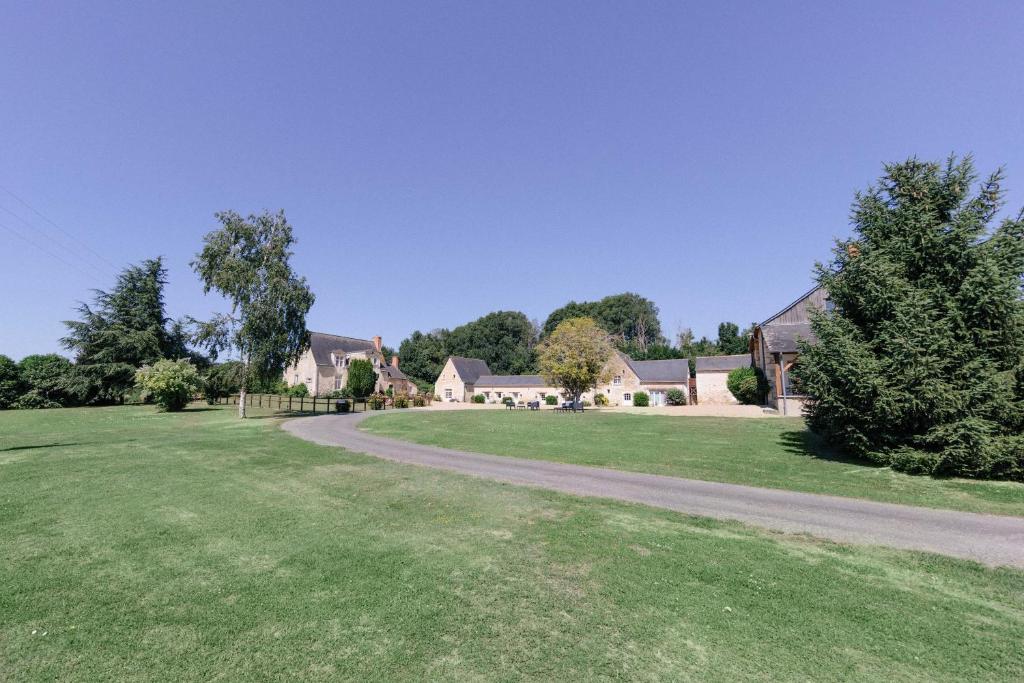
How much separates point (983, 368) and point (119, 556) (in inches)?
762

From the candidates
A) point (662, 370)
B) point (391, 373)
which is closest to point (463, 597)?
point (662, 370)

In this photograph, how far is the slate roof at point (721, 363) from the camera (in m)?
55.6

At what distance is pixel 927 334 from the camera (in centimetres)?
1295

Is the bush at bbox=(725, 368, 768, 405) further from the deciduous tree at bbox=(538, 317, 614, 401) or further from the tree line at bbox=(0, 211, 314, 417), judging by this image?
the tree line at bbox=(0, 211, 314, 417)

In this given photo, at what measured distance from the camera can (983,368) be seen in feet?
41.1

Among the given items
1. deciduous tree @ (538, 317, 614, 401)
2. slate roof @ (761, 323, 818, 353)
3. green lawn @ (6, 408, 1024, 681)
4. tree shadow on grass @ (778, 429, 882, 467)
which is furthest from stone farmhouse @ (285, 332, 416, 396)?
green lawn @ (6, 408, 1024, 681)

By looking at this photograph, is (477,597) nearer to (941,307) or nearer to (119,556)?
(119,556)

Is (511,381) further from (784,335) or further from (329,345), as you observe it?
(784,335)

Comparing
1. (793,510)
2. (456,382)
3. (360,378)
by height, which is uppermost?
(360,378)

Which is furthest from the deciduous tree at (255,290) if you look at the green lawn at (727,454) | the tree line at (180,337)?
the green lawn at (727,454)

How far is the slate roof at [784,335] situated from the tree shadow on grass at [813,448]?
39.4 feet

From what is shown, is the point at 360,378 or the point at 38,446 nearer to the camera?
the point at 38,446

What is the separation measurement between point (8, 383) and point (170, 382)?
808 inches

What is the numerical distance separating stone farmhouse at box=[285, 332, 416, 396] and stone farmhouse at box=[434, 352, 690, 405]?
8413 mm
